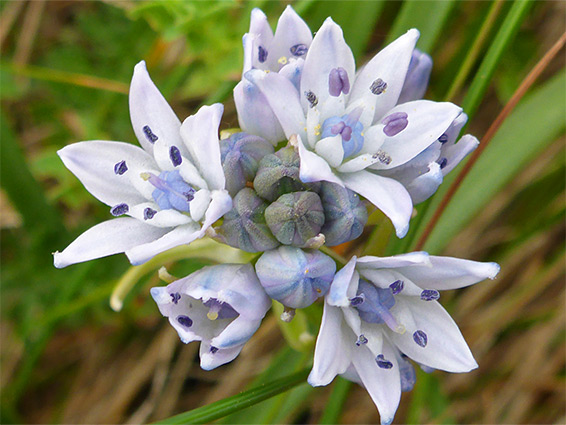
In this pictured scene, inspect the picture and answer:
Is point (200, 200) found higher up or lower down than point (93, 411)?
higher up

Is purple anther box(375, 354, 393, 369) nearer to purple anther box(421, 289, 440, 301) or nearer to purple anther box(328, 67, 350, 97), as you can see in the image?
purple anther box(421, 289, 440, 301)

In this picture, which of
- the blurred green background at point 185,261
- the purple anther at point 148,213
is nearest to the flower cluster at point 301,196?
the purple anther at point 148,213

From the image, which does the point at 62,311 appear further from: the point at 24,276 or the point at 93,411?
the point at 93,411

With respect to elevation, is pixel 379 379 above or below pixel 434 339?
below

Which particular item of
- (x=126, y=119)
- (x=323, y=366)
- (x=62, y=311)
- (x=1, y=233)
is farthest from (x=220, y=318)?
(x=1, y=233)

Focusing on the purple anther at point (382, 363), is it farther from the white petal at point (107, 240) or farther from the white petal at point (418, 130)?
the white petal at point (107, 240)

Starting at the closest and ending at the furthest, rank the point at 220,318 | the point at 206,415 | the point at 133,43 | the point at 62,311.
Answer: the point at 220,318 → the point at 206,415 → the point at 62,311 → the point at 133,43

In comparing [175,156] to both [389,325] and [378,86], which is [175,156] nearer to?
[378,86]

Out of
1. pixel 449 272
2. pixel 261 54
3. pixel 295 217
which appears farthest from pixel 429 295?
pixel 261 54
